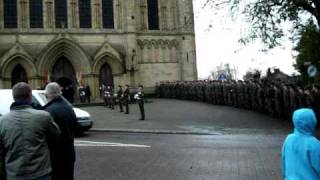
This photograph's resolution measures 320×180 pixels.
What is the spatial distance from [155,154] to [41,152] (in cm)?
768

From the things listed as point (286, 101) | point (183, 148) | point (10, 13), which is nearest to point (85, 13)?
point (10, 13)

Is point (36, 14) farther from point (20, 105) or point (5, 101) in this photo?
point (20, 105)

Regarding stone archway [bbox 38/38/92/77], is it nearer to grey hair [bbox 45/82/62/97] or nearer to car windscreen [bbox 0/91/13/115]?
car windscreen [bbox 0/91/13/115]


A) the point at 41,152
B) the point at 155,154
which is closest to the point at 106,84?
the point at 155,154

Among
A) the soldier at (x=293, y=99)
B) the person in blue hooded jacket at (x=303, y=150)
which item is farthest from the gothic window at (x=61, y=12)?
the person in blue hooded jacket at (x=303, y=150)

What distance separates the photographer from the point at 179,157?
494 inches

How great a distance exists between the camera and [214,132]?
63.3 ft

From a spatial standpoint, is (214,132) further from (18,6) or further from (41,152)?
(18,6)

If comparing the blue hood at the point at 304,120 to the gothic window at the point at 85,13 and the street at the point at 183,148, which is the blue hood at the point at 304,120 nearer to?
the street at the point at 183,148

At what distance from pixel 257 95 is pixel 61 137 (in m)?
21.1

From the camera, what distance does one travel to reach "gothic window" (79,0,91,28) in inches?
1786

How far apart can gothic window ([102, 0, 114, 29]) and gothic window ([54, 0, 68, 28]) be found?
3.21 metres

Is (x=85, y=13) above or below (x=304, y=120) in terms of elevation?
above

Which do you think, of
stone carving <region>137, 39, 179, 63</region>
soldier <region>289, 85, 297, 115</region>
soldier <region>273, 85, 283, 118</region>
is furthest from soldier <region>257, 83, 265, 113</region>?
stone carving <region>137, 39, 179, 63</region>
